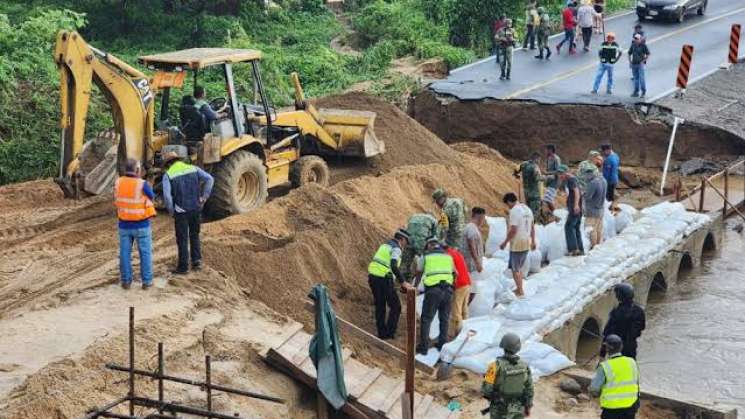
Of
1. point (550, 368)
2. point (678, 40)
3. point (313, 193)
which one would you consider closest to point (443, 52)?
point (678, 40)

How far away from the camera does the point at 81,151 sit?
52.8 ft

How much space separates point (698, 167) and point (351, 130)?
27.1 ft

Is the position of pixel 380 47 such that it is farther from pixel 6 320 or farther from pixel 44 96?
pixel 6 320

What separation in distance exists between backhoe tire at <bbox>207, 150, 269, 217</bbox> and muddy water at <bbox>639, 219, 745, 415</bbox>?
590 cm

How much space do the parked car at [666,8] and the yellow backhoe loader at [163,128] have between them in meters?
17.5

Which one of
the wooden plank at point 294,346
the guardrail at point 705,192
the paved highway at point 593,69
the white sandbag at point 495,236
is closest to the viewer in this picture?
the wooden plank at point 294,346

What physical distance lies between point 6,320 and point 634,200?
45.6ft

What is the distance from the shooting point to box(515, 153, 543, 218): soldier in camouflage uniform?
59.0ft

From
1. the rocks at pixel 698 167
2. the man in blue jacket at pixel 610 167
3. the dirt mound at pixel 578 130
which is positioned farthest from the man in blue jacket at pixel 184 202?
the rocks at pixel 698 167

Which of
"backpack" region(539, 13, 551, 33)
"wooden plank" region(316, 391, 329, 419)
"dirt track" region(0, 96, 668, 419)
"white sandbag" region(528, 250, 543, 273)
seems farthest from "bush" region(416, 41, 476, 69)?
"wooden plank" region(316, 391, 329, 419)

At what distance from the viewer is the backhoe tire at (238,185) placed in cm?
1616

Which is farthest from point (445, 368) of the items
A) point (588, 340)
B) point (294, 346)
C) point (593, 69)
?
point (593, 69)

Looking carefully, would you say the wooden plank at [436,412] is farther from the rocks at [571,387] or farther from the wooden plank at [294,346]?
the rocks at [571,387]

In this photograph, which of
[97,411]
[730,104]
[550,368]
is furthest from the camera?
[730,104]
